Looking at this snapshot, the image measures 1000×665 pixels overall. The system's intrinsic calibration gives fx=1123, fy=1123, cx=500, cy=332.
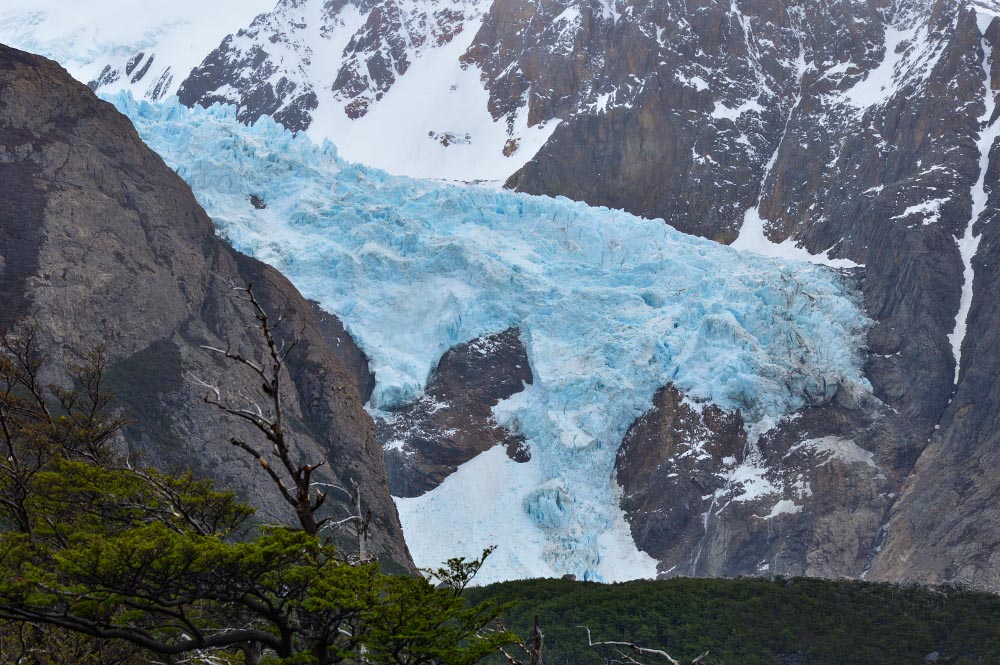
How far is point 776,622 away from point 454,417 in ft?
202

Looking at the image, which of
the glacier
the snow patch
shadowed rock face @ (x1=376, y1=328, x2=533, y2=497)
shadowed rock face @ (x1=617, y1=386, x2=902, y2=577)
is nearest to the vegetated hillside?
the glacier

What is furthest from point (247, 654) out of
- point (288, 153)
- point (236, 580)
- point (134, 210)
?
point (288, 153)

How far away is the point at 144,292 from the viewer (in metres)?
73.4

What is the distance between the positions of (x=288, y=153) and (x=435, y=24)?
80278 mm

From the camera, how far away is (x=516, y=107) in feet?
538

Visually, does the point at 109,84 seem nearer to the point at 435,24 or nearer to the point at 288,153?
the point at 435,24

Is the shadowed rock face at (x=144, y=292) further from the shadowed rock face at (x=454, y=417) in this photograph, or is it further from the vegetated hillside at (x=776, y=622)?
the vegetated hillside at (x=776, y=622)

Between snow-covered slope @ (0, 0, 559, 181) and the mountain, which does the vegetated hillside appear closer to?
the mountain

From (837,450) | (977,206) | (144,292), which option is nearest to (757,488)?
(837,450)

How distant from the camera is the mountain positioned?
95625 millimetres

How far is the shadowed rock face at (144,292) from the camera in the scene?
6594cm

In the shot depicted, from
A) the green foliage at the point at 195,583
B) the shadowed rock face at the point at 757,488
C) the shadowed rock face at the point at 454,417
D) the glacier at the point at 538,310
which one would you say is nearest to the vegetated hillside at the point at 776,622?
the glacier at the point at 538,310

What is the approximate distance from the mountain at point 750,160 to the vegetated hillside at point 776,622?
98.9 ft

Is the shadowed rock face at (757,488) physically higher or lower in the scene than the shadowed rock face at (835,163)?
lower
